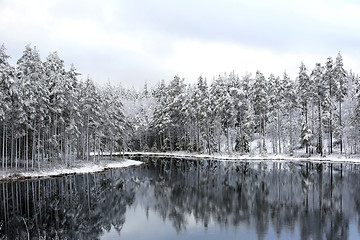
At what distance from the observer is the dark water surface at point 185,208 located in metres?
17.9

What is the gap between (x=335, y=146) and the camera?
67500 millimetres

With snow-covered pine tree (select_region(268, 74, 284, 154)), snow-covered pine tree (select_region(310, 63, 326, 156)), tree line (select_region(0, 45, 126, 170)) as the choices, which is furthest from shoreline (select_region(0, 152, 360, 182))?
snow-covered pine tree (select_region(268, 74, 284, 154))

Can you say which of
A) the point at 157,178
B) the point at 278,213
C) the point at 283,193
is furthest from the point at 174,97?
the point at 278,213

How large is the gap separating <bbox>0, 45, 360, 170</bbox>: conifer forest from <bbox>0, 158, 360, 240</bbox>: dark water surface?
9716 millimetres

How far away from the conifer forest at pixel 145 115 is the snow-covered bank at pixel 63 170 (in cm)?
140

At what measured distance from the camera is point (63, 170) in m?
43.9

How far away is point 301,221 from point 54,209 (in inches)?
670

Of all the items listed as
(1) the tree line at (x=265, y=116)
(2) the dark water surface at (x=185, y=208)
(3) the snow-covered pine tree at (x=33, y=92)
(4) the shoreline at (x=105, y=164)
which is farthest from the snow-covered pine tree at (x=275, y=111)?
(3) the snow-covered pine tree at (x=33, y=92)

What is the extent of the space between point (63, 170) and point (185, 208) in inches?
1025

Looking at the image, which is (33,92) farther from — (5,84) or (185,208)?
(185,208)

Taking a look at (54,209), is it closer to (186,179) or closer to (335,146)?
(186,179)

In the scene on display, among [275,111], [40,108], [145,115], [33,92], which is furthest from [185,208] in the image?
[145,115]

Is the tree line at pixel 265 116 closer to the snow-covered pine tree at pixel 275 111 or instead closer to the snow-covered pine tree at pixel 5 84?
the snow-covered pine tree at pixel 275 111

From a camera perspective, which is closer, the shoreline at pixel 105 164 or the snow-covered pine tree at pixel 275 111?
the shoreline at pixel 105 164
